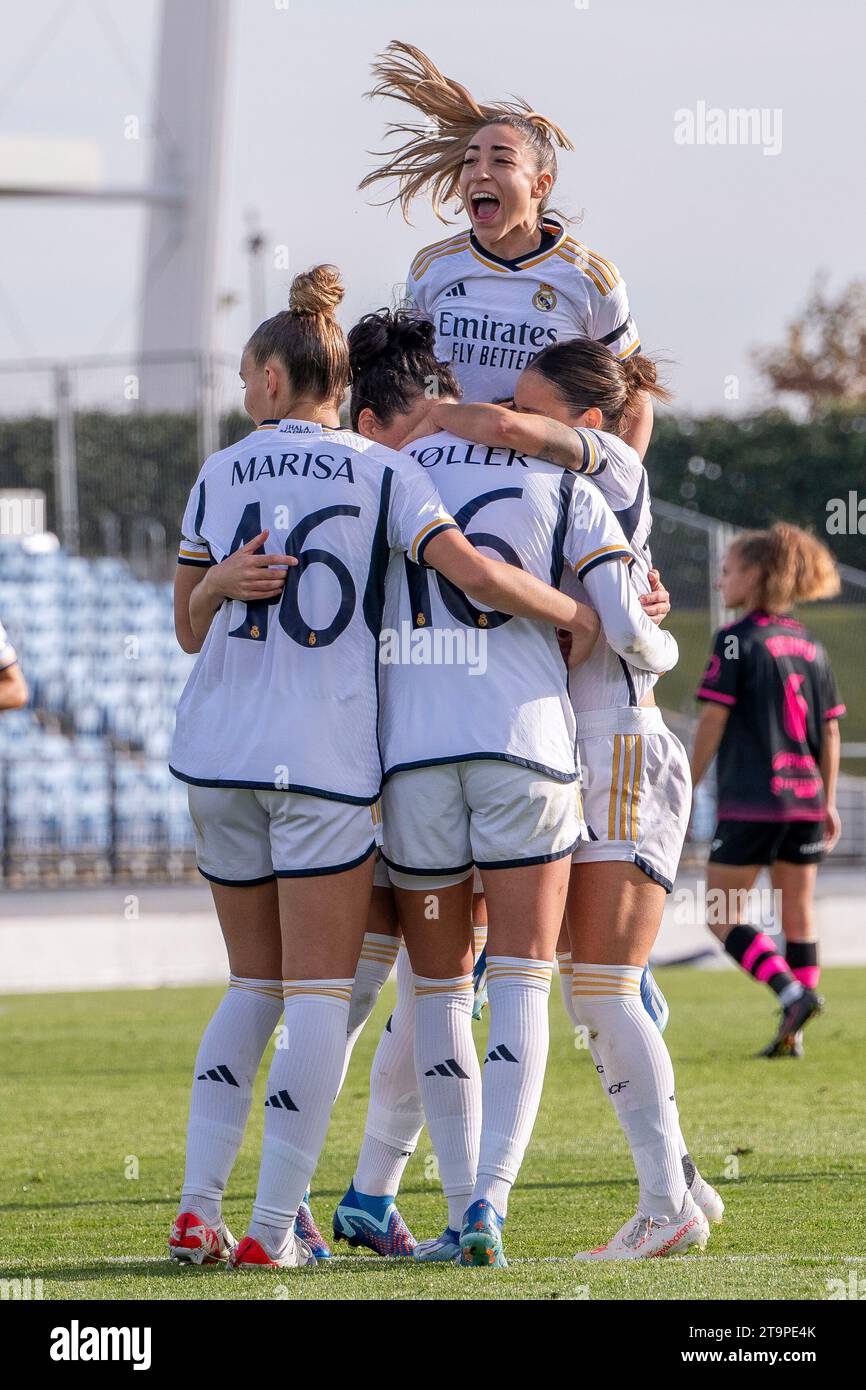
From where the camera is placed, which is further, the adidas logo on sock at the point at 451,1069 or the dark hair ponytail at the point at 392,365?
the dark hair ponytail at the point at 392,365

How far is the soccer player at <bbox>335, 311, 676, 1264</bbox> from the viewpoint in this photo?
348cm

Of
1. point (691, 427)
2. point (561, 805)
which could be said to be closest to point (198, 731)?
point (561, 805)

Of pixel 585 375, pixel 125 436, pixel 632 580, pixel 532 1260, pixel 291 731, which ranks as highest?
pixel 585 375

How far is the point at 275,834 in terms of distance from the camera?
3.46 m

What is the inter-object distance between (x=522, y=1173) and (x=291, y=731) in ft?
6.92

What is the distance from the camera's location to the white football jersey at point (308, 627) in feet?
11.3

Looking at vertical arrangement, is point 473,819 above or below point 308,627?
below

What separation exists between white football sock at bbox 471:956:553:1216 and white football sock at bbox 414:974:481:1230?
0.34 feet

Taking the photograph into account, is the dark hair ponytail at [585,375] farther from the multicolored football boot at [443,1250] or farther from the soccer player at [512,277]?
the multicolored football boot at [443,1250]

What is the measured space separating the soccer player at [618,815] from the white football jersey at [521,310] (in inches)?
14.8
